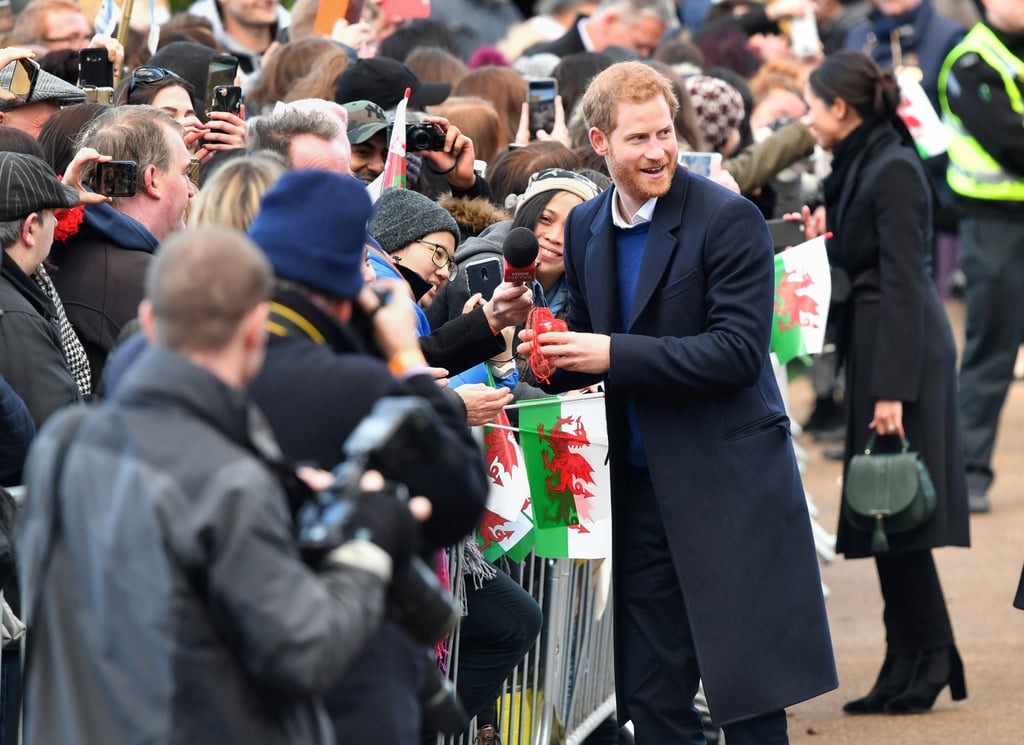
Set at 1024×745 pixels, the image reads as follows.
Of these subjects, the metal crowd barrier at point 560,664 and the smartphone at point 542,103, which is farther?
the smartphone at point 542,103

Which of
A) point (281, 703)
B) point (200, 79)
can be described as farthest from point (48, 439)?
point (200, 79)

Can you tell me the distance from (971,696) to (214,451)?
15.3 ft

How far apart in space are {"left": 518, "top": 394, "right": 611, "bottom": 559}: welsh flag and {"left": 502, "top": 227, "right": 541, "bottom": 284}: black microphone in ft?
1.62

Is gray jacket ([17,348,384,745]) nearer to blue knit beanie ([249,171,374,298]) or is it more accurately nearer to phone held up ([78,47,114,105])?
blue knit beanie ([249,171,374,298])

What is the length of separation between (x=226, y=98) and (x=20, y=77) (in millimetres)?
672

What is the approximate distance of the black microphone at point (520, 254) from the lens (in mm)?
4273

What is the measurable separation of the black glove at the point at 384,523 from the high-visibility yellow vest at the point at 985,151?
7.65 m

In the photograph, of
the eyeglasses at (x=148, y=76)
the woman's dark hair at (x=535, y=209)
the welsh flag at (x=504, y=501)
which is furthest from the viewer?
the eyeglasses at (x=148, y=76)

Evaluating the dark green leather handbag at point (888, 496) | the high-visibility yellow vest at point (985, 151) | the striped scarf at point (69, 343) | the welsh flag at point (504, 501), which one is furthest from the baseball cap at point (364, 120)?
the high-visibility yellow vest at point (985, 151)

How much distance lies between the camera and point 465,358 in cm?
451

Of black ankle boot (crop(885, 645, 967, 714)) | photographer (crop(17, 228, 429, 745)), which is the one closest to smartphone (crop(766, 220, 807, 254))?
black ankle boot (crop(885, 645, 967, 714))

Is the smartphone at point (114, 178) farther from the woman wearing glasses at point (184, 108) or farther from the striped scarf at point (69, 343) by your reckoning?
the woman wearing glasses at point (184, 108)

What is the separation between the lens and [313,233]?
2.95 m

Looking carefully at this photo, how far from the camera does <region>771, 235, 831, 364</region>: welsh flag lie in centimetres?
570
